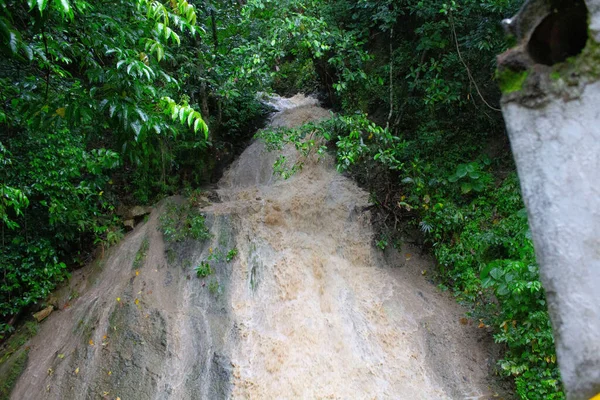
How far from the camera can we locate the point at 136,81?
3.27m

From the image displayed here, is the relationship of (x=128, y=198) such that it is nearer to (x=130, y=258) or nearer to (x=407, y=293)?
(x=130, y=258)

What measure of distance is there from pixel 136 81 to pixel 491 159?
6266 mm

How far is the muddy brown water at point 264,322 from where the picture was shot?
5238mm

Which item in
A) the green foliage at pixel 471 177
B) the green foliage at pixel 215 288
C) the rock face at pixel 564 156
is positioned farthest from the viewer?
the green foliage at pixel 471 177

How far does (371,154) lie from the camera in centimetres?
729

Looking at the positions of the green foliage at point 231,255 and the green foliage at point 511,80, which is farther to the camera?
the green foliage at point 231,255

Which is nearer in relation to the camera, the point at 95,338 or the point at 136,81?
the point at 136,81

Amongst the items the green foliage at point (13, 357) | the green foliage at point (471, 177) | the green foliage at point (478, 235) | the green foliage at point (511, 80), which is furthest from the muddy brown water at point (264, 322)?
the green foliage at point (511, 80)

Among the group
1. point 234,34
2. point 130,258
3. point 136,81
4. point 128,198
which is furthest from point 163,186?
point 136,81

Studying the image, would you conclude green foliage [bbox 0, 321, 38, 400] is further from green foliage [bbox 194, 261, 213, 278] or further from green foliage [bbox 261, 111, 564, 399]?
green foliage [bbox 261, 111, 564, 399]

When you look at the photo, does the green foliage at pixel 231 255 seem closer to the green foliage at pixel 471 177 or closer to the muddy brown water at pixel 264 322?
the muddy brown water at pixel 264 322

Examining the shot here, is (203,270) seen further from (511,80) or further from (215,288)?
(511,80)

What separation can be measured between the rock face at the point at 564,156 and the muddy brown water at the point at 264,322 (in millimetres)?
4257

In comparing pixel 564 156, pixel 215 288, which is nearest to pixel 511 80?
pixel 564 156
